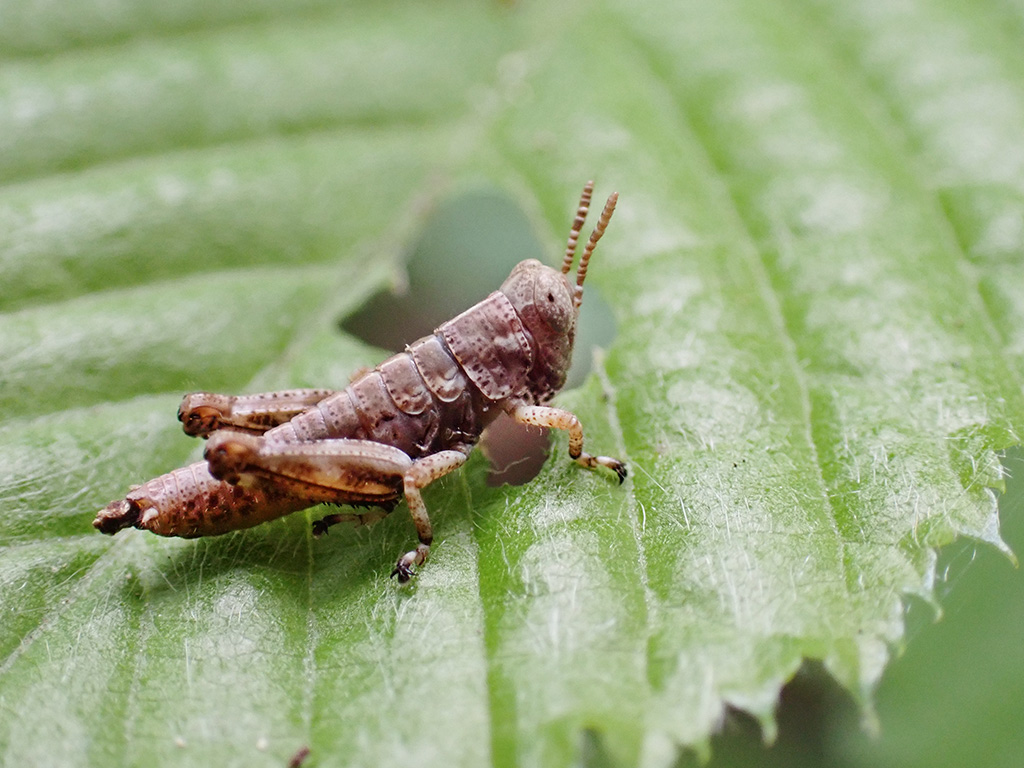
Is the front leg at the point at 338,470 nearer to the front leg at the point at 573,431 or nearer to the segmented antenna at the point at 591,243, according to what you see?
the front leg at the point at 573,431

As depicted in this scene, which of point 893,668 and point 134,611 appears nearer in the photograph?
point 134,611

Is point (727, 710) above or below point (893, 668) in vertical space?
above

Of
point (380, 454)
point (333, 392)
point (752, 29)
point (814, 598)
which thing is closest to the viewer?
point (814, 598)

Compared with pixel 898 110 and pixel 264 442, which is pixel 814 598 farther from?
pixel 898 110

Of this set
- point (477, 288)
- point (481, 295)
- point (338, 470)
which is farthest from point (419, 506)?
point (477, 288)

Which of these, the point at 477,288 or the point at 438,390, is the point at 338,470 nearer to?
the point at 438,390

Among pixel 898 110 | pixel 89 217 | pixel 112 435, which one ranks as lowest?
pixel 112 435

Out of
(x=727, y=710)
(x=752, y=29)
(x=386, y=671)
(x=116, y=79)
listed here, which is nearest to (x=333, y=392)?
(x=386, y=671)
